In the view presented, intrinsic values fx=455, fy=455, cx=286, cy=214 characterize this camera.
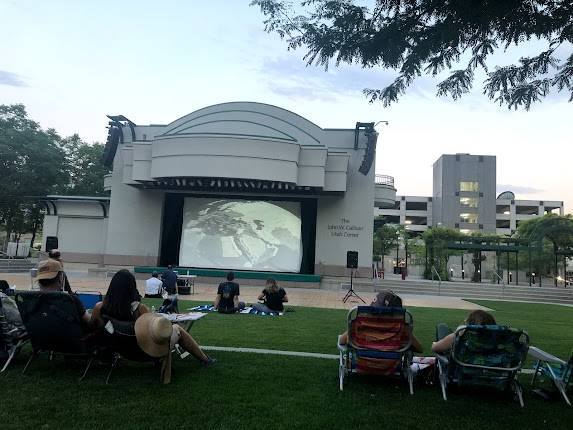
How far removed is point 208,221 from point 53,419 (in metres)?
23.4

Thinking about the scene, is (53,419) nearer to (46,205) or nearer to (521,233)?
(46,205)

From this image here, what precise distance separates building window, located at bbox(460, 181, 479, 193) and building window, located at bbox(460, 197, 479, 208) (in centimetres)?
129

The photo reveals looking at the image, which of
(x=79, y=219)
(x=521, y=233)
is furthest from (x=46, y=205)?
(x=521, y=233)

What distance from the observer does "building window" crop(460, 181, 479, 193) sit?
7056 centimetres

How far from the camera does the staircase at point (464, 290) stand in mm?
23688

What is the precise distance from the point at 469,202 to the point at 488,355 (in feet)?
234

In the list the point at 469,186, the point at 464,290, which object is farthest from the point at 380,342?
the point at 469,186

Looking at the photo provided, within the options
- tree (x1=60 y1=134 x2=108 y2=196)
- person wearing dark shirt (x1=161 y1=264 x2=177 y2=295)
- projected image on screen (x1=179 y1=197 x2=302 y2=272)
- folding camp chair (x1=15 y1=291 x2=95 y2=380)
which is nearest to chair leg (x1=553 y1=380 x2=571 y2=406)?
folding camp chair (x1=15 y1=291 x2=95 y2=380)

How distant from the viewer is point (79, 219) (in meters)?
28.7

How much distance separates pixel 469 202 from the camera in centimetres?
7062

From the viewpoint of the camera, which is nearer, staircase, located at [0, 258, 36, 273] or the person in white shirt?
the person in white shirt

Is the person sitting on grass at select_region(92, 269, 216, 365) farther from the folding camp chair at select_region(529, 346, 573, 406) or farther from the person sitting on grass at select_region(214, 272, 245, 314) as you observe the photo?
the person sitting on grass at select_region(214, 272, 245, 314)

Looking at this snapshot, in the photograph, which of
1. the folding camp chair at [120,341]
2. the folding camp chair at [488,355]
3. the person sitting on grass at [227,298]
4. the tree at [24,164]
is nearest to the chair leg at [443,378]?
the folding camp chair at [488,355]

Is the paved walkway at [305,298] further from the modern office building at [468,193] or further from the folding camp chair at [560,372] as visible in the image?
the modern office building at [468,193]
